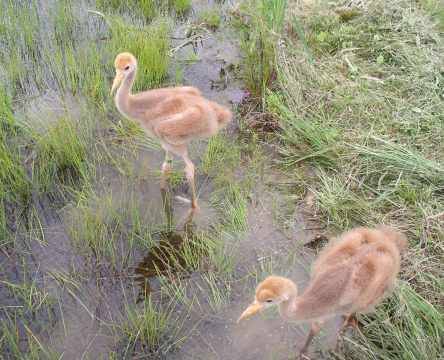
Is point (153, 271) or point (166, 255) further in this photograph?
point (166, 255)

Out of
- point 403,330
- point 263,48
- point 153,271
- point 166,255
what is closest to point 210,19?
point 263,48

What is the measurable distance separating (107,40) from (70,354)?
10.2ft

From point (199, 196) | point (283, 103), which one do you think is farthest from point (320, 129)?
point (199, 196)

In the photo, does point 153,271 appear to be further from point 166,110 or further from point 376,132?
point 376,132

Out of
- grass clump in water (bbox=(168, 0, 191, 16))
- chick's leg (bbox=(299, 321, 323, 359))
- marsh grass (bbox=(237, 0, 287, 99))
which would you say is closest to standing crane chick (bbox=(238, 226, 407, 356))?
chick's leg (bbox=(299, 321, 323, 359))

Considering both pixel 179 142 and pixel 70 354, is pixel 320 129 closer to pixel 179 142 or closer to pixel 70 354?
pixel 179 142

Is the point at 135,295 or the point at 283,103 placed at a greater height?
the point at 283,103

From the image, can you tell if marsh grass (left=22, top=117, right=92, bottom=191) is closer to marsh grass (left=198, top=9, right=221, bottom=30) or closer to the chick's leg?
the chick's leg

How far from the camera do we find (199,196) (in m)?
3.61

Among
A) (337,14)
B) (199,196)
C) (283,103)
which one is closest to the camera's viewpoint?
(199,196)

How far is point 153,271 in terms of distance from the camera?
3.11 metres

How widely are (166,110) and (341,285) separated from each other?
1614mm

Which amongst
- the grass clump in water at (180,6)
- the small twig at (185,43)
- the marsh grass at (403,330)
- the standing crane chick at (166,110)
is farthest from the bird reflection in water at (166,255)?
the grass clump in water at (180,6)

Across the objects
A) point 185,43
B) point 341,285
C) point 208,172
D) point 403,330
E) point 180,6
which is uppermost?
point 180,6
